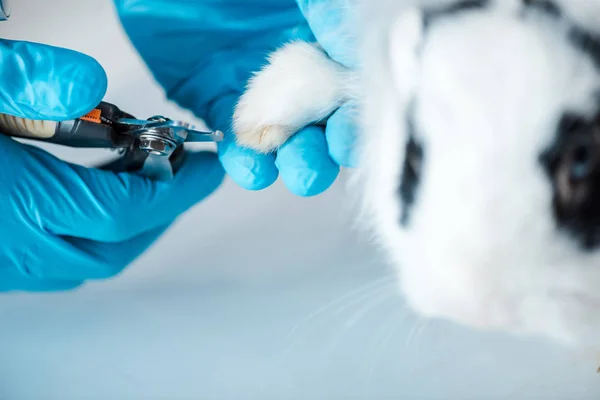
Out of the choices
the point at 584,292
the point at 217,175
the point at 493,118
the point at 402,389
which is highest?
the point at 493,118

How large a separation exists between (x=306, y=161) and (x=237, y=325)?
378 millimetres

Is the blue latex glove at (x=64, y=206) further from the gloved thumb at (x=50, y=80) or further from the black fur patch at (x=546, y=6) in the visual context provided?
the black fur patch at (x=546, y=6)

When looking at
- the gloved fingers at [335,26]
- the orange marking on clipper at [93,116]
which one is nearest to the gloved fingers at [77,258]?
the orange marking on clipper at [93,116]

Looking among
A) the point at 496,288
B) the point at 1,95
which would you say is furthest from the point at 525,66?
the point at 1,95

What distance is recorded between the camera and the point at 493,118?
0.95ft

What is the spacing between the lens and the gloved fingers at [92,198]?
2.23ft

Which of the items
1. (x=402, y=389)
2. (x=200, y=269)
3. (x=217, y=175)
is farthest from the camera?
(x=200, y=269)

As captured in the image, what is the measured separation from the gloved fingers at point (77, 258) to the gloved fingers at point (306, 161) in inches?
13.9

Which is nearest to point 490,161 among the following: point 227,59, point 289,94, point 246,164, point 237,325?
point 289,94

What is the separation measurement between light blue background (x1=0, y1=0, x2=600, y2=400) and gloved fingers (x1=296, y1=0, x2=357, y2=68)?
0.72 feet

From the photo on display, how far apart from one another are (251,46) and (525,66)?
0.49 metres

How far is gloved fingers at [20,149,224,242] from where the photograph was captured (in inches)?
26.7

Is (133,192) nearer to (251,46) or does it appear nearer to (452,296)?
(251,46)

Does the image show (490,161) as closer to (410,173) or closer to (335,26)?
(410,173)
